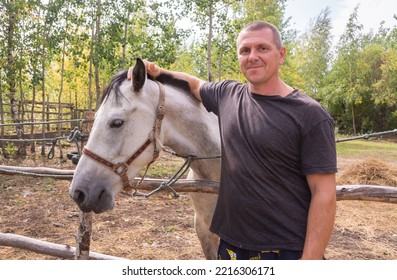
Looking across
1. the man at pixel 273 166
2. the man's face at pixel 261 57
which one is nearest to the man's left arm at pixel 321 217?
the man at pixel 273 166

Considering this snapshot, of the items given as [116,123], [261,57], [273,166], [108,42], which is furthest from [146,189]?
[108,42]

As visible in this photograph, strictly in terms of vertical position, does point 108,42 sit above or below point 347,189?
above

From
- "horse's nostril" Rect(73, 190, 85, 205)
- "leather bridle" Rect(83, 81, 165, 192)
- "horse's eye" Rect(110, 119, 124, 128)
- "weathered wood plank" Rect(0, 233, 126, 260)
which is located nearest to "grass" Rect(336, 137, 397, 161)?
"weathered wood plank" Rect(0, 233, 126, 260)

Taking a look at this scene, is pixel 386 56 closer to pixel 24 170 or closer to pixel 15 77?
pixel 15 77

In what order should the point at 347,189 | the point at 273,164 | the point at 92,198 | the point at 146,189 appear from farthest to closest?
the point at 146,189
the point at 347,189
the point at 92,198
the point at 273,164

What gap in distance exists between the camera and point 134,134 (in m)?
1.90

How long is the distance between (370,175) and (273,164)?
7.50m

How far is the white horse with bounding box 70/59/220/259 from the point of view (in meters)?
1.81

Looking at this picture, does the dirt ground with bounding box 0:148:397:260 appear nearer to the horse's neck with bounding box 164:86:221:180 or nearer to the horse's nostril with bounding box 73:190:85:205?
the horse's neck with bounding box 164:86:221:180

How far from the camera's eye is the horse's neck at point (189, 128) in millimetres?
2125

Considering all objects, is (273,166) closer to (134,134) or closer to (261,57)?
(261,57)

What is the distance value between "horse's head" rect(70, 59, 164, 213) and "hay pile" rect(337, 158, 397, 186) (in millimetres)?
7032
